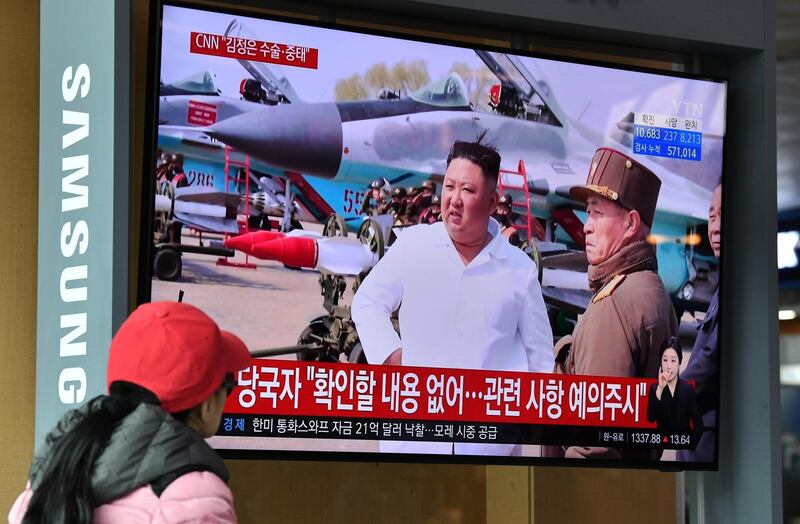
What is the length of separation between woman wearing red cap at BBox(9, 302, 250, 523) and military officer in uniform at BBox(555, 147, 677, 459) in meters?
2.17

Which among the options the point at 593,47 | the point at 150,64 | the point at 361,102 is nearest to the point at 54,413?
the point at 150,64

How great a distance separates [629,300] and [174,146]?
1554 mm

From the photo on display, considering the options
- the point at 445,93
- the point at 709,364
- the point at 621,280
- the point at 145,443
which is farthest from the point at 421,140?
the point at 145,443

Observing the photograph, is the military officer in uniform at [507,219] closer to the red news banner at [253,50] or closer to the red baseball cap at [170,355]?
the red news banner at [253,50]

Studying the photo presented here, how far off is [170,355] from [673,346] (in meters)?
2.49

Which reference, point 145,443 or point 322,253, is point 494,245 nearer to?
point 322,253

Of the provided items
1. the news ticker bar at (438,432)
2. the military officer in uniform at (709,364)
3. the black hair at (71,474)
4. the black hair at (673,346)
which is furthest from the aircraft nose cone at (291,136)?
the black hair at (71,474)

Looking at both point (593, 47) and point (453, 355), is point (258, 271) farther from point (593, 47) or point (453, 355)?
point (593, 47)

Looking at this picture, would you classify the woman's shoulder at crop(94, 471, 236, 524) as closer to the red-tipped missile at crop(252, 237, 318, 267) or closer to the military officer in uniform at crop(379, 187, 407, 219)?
the red-tipped missile at crop(252, 237, 318, 267)

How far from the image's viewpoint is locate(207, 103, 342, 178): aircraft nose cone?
3354mm

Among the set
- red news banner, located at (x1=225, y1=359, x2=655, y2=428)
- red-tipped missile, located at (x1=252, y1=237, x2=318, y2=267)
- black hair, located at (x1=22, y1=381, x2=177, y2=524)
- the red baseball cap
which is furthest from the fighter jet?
black hair, located at (x1=22, y1=381, x2=177, y2=524)

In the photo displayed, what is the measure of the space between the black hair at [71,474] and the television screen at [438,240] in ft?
5.38

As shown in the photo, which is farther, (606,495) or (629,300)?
(606,495)

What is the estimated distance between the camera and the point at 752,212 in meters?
4.05
